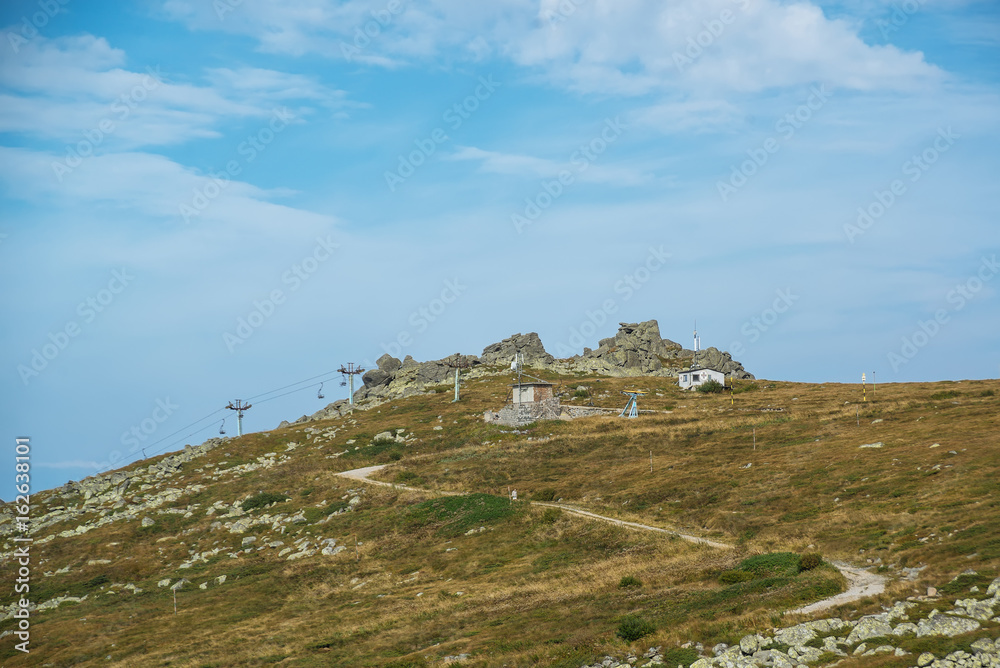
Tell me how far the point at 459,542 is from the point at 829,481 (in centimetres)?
2510

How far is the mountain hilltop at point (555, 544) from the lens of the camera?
1189 inches

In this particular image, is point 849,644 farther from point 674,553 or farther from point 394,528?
point 394,528

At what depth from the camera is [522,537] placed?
54094 mm

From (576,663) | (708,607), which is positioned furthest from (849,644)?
(576,663)

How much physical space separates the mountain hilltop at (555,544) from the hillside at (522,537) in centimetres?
23

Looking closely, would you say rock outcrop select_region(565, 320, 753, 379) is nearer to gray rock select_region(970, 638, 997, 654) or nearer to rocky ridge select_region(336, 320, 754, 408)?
rocky ridge select_region(336, 320, 754, 408)

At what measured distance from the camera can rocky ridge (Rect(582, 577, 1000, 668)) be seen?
25344 mm

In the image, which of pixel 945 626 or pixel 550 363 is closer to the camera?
pixel 945 626

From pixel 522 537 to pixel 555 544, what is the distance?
3503 millimetres

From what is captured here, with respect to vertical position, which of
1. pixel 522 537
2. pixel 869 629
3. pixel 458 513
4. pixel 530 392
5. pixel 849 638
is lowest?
pixel 849 638

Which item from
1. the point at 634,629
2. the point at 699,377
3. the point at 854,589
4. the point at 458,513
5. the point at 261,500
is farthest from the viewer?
the point at 699,377

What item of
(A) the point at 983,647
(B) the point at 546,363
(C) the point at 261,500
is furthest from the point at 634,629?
(B) the point at 546,363

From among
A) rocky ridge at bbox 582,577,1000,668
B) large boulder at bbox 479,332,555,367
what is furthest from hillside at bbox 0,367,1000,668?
large boulder at bbox 479,332,555,367

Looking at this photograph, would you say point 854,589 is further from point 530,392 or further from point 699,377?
point 699,377
